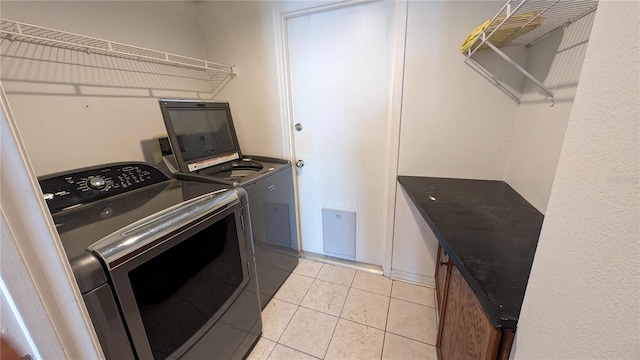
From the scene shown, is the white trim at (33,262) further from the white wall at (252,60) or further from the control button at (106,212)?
the white wall at (252,60)

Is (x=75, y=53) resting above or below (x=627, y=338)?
above

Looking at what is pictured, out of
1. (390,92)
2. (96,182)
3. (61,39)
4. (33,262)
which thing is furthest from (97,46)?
(390,92)

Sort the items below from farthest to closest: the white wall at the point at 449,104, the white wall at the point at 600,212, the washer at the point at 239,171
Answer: the washer at the point at 239,171 → the white wall at the point at 449,104 → the white wall at the point at 600,212

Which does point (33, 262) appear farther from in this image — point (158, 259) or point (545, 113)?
point (545, 113)

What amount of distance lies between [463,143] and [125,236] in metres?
Answer: 1.77

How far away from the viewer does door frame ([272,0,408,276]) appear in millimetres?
1475

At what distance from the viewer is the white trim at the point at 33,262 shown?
35 cm

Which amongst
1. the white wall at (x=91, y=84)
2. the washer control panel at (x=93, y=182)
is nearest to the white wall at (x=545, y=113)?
the washer control panel at (x=93, y=182)

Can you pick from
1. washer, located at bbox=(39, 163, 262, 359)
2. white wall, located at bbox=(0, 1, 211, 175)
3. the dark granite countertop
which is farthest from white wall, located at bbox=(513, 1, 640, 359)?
white wall, located at bbox=(0, 1, 211, 175)

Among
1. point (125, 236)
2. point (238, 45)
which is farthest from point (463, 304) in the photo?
point (238, 45)

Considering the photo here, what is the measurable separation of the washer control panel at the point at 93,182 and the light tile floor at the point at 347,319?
1163 millimetres

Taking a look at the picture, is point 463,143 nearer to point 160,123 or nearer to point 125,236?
point 125,236

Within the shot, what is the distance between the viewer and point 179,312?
0.94 metres

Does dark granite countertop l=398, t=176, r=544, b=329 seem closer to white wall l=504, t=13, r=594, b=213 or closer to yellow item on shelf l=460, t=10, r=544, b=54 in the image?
white wall l=504, t=13, r=594, b=213
